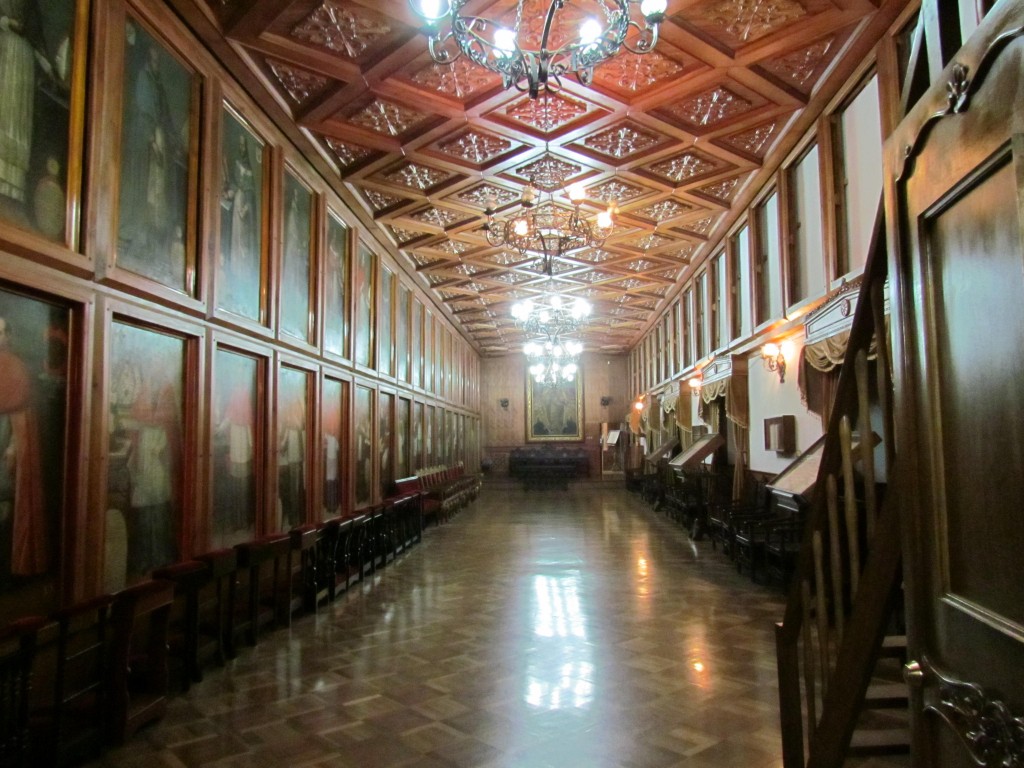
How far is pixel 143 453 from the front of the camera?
14.9 ft

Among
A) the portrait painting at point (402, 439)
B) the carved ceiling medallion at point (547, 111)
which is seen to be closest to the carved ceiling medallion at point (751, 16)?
the carved ceiling medallion at point (547, 111)

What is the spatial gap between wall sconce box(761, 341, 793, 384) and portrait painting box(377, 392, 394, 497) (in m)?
6.36

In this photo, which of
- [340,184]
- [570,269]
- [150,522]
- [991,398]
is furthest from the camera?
[570,269]

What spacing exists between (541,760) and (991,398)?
2.67 meters

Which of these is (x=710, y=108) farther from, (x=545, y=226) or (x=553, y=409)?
(x=553, y=409)

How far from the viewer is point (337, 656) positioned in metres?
4.66

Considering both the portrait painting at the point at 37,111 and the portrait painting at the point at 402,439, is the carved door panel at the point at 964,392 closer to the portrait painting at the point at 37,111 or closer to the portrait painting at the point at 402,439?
the portrait painting at the point at 37,111

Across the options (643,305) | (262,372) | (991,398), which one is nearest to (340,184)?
(262,372)

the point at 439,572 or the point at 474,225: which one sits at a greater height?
the point at 474,225

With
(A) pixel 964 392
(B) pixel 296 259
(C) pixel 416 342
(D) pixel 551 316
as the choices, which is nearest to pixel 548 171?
(B) pixel 296 259

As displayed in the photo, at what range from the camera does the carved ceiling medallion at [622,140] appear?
7.38 meters

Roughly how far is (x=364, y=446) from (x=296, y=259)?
11.6 feet

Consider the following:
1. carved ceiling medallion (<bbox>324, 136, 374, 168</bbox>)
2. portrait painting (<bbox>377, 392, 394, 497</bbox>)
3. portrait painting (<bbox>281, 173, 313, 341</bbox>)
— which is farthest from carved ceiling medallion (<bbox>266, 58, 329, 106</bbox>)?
portrait painting (<bbox>377, 392, 394, 497</bbox>)

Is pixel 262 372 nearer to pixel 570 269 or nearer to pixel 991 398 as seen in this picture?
pixel 991 398
